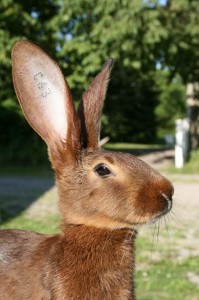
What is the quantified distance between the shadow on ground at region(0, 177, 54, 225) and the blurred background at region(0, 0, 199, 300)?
0.02 m

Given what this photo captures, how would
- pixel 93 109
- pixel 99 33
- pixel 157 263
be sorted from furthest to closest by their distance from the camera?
pixel 99 33
pixel 157 263
pixel 93 109

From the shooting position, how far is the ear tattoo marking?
2113mm

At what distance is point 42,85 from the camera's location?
2.13 m

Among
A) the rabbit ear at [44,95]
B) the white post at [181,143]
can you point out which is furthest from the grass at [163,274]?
the white post at [181,143]

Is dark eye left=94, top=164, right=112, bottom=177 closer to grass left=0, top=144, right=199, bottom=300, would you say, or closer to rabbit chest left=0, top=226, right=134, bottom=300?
rabbit chest left=0, top=226, right=134, bottom=300

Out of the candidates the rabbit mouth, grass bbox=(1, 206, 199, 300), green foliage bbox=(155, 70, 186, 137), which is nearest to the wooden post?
grass bbox=(1, 206, 199, 300)

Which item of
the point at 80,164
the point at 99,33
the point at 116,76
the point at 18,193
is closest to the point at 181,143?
the point at 116,76

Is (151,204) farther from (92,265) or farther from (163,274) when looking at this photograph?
(163,274)

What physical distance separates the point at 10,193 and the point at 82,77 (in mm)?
3236

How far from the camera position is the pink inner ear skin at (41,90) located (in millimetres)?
2074

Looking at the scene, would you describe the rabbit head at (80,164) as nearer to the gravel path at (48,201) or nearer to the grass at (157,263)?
the grass at (157,263)

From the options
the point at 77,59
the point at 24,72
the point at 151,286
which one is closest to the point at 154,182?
the point at 24,72

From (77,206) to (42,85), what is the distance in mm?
480

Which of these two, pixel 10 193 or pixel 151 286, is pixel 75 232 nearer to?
pixel 151 286
